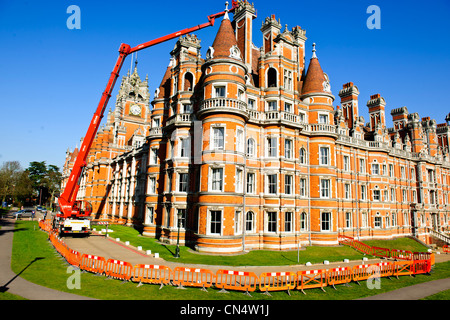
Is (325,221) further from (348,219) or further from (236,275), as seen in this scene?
(236,275)

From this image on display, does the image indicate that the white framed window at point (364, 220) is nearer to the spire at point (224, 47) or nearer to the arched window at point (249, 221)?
the arched window at point (249, 221)

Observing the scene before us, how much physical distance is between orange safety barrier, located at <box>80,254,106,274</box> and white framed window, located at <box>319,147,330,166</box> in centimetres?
2600

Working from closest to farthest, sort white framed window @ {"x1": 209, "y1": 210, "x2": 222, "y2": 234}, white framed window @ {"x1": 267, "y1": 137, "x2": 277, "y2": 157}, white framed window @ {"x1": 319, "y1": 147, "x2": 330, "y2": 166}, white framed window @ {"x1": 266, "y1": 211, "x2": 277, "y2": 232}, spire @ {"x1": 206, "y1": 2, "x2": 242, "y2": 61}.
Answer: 1. white framed window @ {"x1": 209, "y1": 210, "x2": 222, "y2": 234}
2. spire @ {"x1": 206, "y1": 2, "x2": 242, "y2": 61}
3. white framed window @ {"x1": 266, "y1": 211, "x2": 277, "y2": 232}
4. white framed window @ {"x1": 267, "y1": 137, "x2": 277, "y2": 157}
5. white framed window @ {"x1": 319, "y1": 147, "x2": 330, "y2": 166}

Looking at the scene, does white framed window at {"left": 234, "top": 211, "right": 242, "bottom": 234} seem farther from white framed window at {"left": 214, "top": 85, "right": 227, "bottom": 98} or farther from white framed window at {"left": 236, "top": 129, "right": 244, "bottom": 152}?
white framed window at {"left": 214, "top": 85, "right": 227, "bottom": 98}

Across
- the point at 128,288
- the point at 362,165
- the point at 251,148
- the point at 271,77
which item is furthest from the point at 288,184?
the point at 128,288

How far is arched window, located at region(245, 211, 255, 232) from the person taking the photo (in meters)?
28.2

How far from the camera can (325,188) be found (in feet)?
107

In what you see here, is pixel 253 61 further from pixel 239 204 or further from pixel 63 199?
pixel 63 199

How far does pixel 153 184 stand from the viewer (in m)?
35.5

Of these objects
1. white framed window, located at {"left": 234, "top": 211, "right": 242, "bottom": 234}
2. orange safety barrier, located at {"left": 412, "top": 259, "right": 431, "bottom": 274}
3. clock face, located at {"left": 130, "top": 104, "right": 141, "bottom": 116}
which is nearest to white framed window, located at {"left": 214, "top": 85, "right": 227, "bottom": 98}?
white framed window, located at {"left": 234, "top": 211, "right": 242, "bottom": 234}

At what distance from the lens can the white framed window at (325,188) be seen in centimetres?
3238

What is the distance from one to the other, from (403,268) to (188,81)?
28.2 meters

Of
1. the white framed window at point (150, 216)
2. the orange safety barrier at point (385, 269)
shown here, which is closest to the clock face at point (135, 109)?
the white framed window at point (150, 216)

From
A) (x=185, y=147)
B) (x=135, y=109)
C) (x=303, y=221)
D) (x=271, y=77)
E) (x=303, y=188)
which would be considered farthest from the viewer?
(x=135, y=109)
